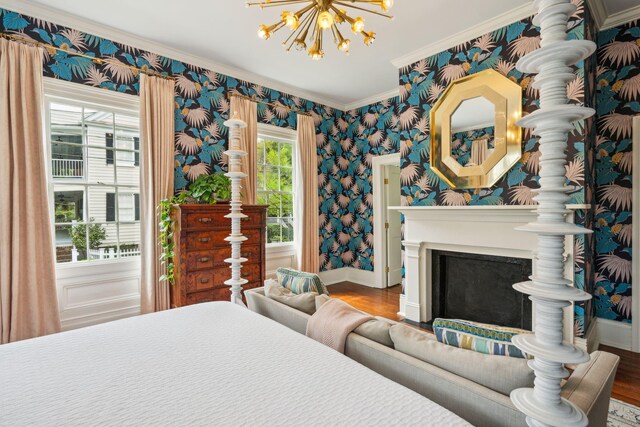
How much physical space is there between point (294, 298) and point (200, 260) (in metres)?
1.83

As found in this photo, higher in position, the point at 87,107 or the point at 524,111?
the point at 87,107

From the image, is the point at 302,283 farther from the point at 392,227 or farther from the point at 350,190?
the point at 350,190

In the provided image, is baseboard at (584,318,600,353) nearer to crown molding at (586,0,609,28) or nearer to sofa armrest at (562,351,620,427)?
sofa armrest at (562,351,620,427)

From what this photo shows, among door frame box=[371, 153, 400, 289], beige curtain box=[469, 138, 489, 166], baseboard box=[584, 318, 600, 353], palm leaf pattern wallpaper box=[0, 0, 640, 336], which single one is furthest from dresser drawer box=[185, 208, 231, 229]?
baseboard box=[584, 318, 600, 353]

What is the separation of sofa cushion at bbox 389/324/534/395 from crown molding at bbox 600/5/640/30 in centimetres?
351

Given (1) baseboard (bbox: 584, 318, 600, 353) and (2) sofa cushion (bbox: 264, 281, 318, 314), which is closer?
(2) sofa cushion (bbox: 264, 281, 318, 314)

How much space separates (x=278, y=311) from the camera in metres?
1.87

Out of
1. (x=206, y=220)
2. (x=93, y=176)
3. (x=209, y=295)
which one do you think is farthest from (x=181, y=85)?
(x=209, y=295)

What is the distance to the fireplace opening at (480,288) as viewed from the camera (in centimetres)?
305

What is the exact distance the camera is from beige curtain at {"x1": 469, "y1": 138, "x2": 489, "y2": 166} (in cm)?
316

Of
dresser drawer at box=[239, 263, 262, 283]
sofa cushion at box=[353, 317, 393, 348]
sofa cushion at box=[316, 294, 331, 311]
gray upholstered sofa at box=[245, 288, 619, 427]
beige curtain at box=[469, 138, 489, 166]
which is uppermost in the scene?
beige curtain at box=[469, 138, 489, 166]

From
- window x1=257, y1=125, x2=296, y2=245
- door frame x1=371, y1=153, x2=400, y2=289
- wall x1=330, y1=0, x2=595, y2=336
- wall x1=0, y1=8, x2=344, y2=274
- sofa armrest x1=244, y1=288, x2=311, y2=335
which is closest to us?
sofa armrest x1=244, y1=288, x2=311, y2=335

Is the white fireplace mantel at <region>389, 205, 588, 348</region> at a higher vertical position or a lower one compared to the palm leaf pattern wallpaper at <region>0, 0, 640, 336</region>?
lower

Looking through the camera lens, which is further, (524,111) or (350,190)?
(350,190)
